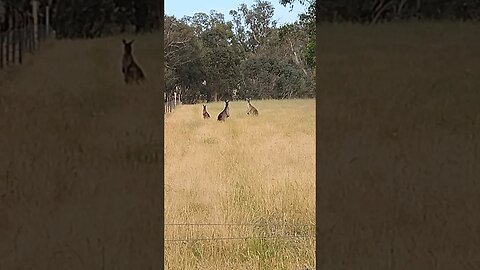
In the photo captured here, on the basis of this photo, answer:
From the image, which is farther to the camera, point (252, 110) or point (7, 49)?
point (252, 110)

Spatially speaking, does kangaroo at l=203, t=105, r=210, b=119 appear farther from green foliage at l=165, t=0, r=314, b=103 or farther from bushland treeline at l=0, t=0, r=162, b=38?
bushland treeline at l=0, t=0, r=162, b=38

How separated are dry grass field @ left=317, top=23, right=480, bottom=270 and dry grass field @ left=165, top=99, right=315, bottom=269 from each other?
1.37 ft

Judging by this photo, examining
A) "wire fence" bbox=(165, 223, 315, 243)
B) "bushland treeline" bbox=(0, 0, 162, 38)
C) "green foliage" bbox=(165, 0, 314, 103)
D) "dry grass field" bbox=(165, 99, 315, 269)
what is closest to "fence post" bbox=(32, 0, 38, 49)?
"bushland treeline" bbox=(0, 0, 162, 38)

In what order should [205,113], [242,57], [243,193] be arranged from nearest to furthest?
[243,193], [242,57], [205,113]

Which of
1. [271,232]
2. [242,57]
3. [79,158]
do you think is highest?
[242,57]

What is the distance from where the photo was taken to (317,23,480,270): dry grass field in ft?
1.86

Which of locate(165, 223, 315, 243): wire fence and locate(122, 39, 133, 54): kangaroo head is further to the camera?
locate(165, 223, 315, 243): wire fence

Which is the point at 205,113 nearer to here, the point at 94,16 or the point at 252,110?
the point at 252,110

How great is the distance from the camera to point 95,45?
21.9 inches

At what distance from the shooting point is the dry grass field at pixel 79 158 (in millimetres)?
551

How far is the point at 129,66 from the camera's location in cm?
56

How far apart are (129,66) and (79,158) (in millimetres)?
115

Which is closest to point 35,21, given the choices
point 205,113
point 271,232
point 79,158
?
point 79,158

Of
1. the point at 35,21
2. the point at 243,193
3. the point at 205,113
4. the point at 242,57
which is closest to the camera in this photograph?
the point at 35,21
